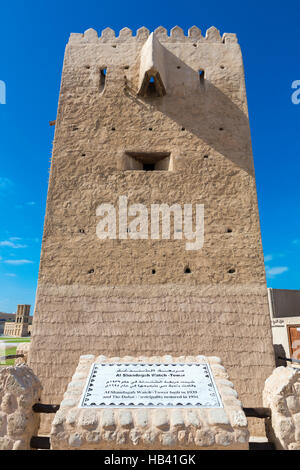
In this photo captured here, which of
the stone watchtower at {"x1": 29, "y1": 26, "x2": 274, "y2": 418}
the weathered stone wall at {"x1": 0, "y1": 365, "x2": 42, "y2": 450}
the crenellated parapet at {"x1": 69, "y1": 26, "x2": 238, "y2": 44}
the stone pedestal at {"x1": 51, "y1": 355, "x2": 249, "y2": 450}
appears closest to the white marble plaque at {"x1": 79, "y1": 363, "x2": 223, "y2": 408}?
the stone pedestal at {"x1": 51, "y1": 355, "x2": 249, "y2": 450}

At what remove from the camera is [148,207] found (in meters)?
6.59

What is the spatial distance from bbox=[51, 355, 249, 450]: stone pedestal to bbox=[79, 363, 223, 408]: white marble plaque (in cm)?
8

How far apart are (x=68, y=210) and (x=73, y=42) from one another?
4564 millimetres

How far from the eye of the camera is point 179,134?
7211 millimetres

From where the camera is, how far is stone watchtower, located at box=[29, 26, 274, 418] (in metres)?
5.79

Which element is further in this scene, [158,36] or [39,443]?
[158,36]

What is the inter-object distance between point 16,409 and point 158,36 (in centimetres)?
850

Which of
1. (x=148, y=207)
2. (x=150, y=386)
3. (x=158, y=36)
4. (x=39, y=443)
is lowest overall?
(x=39, y=443)

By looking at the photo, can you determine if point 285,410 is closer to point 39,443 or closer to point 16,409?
point 39,443

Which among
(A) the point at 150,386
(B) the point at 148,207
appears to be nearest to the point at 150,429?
(A) the point at 150,386

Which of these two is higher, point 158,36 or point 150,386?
point 158,36

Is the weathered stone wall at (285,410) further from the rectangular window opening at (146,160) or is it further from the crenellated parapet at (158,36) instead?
the crenellated parapet at (158,36)

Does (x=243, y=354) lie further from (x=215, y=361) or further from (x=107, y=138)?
Result: (x=107, y=138)

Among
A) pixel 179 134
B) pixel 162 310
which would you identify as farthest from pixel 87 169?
pixel 162 310
